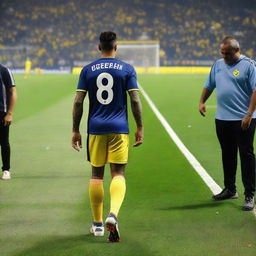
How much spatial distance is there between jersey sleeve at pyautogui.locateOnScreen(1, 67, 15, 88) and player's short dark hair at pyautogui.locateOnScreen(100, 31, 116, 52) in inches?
128

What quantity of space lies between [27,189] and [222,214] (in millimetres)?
2863

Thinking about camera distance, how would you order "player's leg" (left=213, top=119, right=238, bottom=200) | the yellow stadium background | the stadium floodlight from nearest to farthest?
1. "player's leg" (left=213, top=119, right=238, bottom=200)
2. the stadium floodlight
3. the yellow stadium background

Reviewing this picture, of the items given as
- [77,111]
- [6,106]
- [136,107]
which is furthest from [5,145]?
[136,107]

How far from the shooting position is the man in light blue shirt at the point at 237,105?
266 inches

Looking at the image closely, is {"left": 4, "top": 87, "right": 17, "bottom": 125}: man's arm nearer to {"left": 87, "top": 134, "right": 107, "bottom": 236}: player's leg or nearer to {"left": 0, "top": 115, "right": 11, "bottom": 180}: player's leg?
{"left": 0, "top": 115, "right": 11, "bottom": 180}: player's leg

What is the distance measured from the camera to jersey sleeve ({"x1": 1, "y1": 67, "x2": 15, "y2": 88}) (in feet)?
27.3

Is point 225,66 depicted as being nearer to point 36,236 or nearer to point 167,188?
point 167,188

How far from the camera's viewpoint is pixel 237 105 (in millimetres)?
6906

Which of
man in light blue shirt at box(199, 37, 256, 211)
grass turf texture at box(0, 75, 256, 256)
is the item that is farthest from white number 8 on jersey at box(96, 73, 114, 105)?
man in light blue shirt at box(199, 37, 256, 211)

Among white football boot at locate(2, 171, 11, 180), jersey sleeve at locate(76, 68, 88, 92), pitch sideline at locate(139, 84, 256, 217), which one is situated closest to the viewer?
jersey sleeve at locate(76, 68, 88, 92)

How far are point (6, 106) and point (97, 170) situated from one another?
3385 millimetres

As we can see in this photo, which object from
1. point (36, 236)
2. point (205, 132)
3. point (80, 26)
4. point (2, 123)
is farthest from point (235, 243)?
point (80, 26)

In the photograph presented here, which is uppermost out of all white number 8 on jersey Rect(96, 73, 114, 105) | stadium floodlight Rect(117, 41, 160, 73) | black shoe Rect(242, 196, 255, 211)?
white number 8 on jersey Rect(96, 73, 114, 105)

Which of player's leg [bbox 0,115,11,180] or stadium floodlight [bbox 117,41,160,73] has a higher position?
player's leg [bbox 0,115,11,180]
